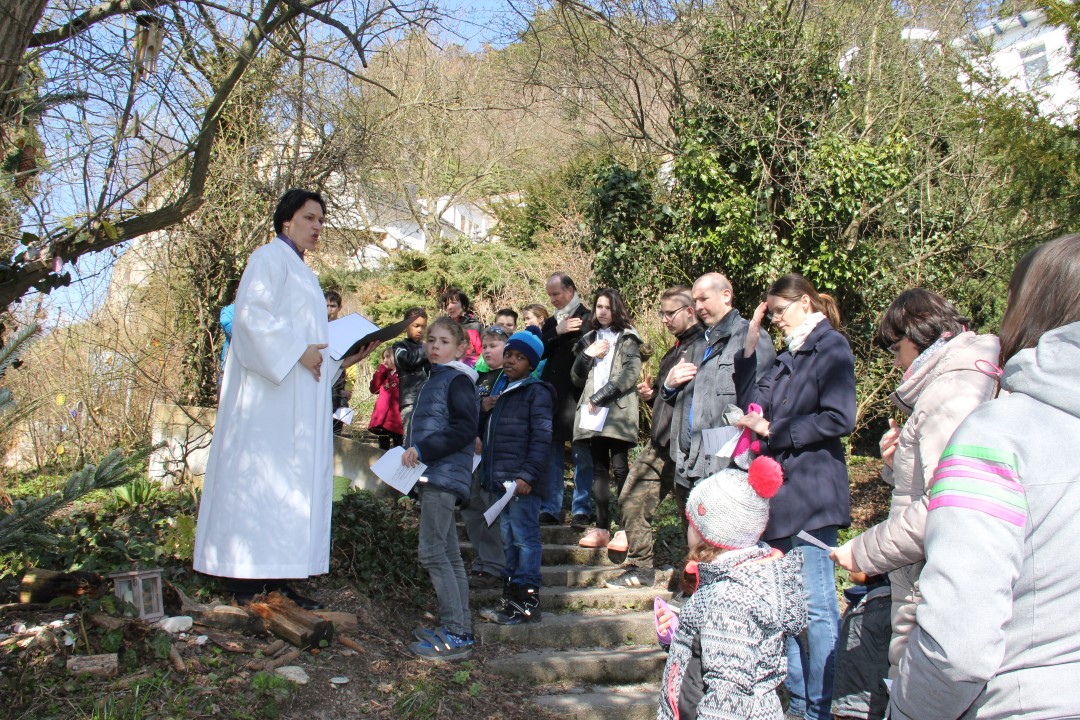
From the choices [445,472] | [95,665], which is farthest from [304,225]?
[95,665]

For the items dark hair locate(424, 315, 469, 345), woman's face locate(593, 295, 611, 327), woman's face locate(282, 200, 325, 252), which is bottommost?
dark hair locate(424, 315, 469, 345)

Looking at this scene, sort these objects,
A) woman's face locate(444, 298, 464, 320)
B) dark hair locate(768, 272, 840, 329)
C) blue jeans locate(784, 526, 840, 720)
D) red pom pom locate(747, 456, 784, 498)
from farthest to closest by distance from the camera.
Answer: woman's face locate(444, 298, 464, 320) → dark hair locate(768, 272, 840, 329) → blue jeans locate(784, 526, 840, 720) → red pom pom locate(747, 456, 784, 498)

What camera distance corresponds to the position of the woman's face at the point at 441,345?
4926 mm

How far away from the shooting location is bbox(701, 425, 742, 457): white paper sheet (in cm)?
474

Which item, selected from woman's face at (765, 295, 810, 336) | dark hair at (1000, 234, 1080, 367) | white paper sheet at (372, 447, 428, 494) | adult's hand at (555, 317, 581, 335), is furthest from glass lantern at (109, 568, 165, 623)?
dark hair at (1000, 234, 1080, 367)

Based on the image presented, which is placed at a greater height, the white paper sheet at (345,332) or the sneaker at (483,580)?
the white paper sheet at (345,332)

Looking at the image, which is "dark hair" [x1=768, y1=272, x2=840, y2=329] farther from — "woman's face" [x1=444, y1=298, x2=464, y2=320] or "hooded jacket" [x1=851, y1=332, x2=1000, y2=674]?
"woman's face" [x1=444, y1=298, x2=464, y2=320]

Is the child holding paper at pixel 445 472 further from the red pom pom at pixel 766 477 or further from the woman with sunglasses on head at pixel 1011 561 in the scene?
the woman with sunglasses on head at pixel 1011 561

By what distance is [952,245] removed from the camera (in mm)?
11719

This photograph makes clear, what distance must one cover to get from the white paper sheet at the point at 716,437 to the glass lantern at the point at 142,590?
2945 millimetres

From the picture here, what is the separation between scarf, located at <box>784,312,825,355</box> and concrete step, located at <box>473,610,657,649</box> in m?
1.95

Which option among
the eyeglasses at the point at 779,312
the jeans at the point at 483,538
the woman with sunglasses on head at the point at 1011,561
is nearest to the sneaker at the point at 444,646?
the jeans at the point at 483,538

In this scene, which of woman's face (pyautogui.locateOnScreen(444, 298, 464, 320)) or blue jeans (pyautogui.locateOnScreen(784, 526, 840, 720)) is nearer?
blue jeans (pyautogui.locateOnScreen(784, 526, 840, 720))

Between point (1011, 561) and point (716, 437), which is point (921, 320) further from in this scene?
point (1011, 561)
